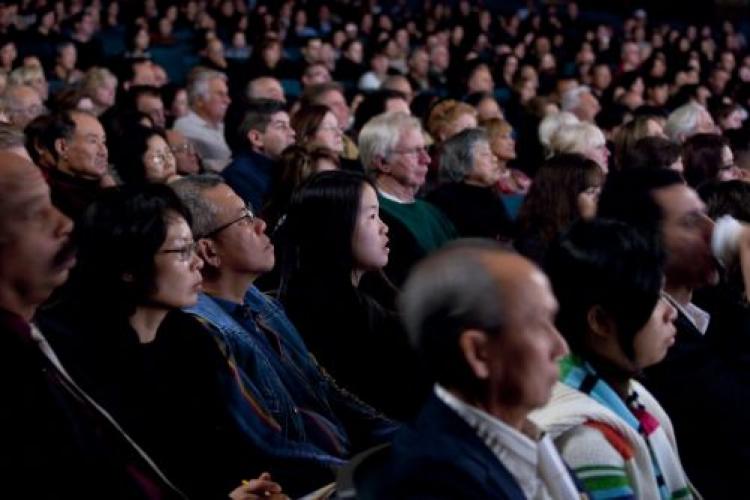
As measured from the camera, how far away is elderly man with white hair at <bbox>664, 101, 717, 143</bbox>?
5469 millimetres

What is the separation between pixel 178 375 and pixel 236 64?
7570 mm

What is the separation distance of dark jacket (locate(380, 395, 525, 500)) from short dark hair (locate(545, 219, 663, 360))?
42cm

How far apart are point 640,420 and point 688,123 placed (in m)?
4.07

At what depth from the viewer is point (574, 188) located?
352 centimetres

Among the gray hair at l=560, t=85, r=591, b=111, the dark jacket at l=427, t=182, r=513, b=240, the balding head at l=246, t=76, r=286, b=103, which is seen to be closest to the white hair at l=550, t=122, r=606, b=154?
the dark jacket at l=427, t=182, r=513, b=240

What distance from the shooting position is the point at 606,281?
1671 millimetres

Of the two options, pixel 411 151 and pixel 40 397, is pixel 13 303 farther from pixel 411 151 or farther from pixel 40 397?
pixel 411 151

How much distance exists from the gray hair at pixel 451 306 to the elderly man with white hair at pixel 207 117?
183 inches

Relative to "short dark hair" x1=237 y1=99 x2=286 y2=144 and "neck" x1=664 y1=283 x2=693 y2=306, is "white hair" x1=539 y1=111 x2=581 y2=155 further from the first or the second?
"neck" x1=664 y1=283 x2=693 y2=306

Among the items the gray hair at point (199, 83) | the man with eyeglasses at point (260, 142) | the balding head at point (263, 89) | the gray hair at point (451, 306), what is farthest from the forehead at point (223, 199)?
the gray hair at point (199, 83)

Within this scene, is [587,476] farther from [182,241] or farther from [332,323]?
[332,323]

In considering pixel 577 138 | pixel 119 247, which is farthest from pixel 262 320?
pixel 577 138

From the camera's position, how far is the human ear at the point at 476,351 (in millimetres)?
1308

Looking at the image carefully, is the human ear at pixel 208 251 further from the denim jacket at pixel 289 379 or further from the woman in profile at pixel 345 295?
the woman in profile at pixel 345 295
